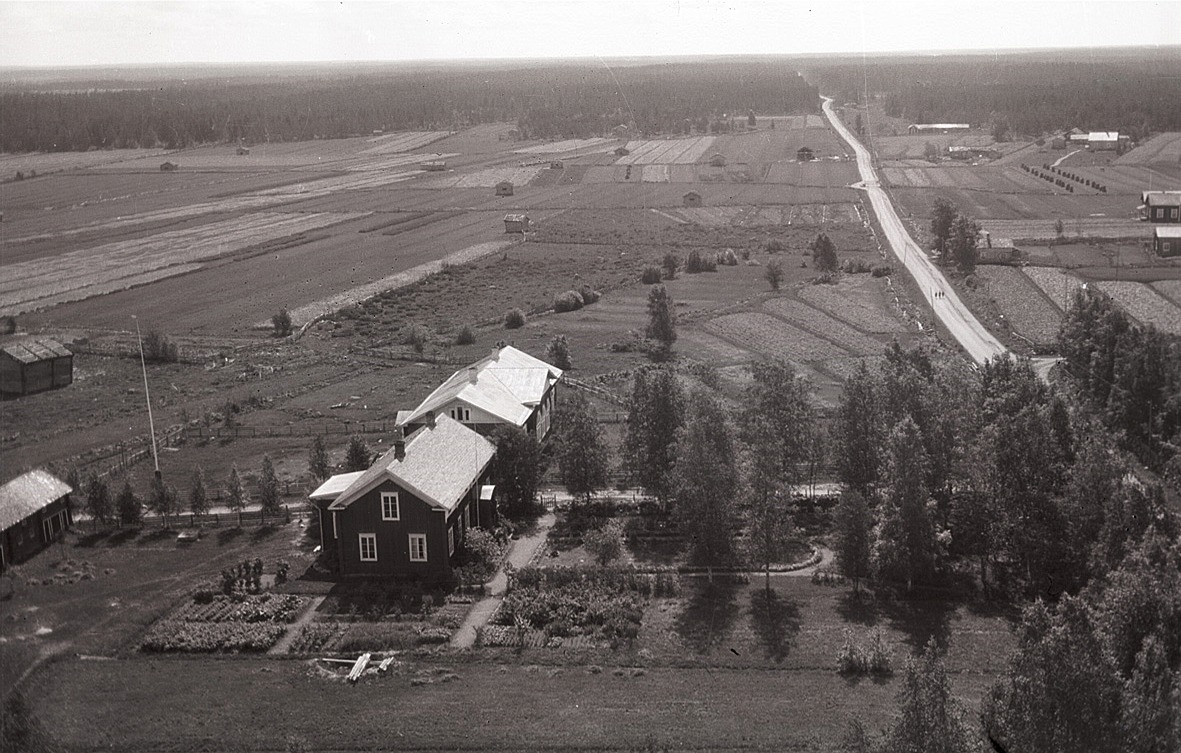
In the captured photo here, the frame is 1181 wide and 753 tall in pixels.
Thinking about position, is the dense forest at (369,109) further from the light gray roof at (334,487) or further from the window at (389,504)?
the window at (389,504)

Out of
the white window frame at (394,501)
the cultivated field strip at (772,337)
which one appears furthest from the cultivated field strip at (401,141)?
the white window frame at (394,501)

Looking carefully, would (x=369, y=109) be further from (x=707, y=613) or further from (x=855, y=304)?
(x=707, y=613)

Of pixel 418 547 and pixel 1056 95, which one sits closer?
pixel 418 547

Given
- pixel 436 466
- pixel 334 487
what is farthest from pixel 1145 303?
pixel 334 487

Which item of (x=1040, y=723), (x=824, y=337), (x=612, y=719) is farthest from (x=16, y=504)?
(x=824, y=337)

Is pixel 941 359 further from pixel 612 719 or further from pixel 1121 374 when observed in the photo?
pixel 612 719
